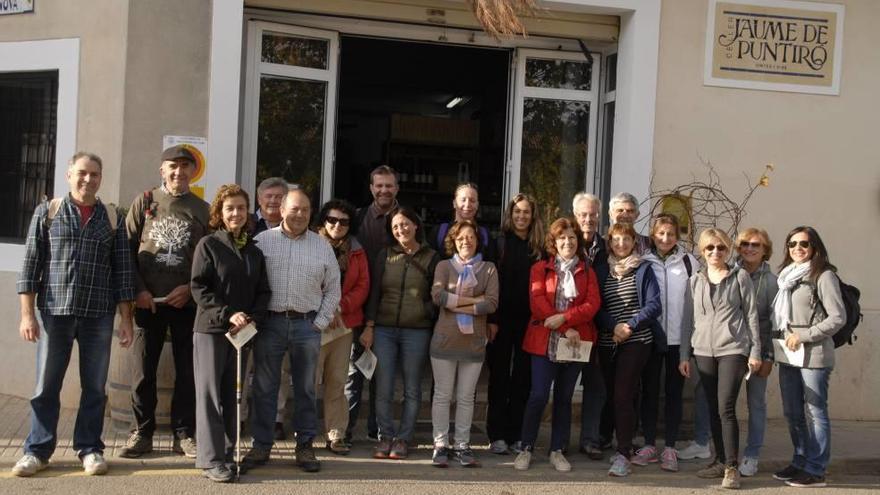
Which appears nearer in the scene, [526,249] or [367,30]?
[526,249]

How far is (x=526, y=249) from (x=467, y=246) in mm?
571

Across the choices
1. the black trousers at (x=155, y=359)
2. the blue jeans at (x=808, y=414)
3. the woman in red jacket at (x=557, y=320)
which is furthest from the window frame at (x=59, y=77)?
the blue jeans at (x=808, y=414)

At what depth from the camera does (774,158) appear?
877 centimetres

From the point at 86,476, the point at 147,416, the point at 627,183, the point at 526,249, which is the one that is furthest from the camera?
the point at 627,183

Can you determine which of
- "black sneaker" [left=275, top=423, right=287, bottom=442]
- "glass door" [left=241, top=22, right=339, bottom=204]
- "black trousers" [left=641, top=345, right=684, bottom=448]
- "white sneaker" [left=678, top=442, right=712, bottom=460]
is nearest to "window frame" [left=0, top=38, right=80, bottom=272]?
"glass door" [left=241, top=22, right=339, bottom=204]

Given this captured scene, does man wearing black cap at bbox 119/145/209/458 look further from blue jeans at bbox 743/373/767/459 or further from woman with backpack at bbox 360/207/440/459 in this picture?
blue jeans at bbox 743/373/767/459

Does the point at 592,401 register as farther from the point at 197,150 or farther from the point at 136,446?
the point at 197,150

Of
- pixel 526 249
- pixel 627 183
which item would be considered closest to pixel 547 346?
pixel 526 249

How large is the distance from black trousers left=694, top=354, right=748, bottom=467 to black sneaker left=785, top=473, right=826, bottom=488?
54cm

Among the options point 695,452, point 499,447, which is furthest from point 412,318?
point 695,452

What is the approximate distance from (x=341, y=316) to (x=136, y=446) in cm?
164

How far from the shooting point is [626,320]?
21.7 feet

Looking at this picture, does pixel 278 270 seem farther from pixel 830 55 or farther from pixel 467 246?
pixel 830 55

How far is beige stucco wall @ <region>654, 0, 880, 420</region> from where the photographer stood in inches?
341
